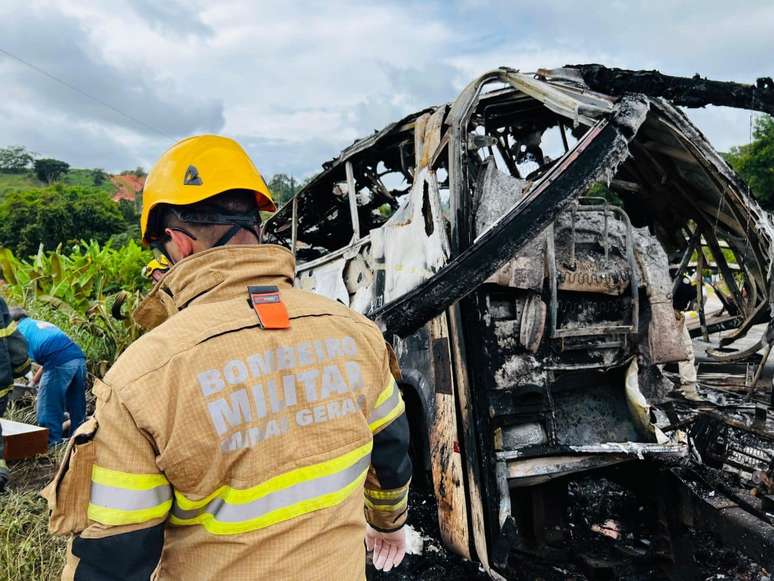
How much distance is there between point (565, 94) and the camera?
2.72 m

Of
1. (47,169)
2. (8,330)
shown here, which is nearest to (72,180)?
(47,169)

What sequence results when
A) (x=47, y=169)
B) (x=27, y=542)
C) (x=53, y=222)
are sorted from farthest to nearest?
(x=47, y=169), (x=53, y=222), (x=27, y=542)

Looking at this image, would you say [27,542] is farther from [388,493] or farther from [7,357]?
[388,493]

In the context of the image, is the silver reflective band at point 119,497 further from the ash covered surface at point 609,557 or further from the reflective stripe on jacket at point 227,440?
the ash covered surface at point 609,557

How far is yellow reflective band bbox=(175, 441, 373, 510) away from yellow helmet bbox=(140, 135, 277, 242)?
2.09 ft

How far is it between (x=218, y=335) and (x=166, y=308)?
233mm

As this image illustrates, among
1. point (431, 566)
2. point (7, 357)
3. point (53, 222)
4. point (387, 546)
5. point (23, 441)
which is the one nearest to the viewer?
point (387, 546)

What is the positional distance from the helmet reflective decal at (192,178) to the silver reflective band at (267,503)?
693mm

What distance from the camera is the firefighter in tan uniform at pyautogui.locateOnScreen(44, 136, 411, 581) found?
0.98m

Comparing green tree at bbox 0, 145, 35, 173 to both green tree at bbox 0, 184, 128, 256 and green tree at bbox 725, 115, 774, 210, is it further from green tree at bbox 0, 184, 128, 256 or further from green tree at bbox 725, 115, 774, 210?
green tree at bbox 725, 115, 774, 210

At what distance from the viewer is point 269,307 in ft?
3.82

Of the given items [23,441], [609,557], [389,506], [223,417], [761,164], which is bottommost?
[609,557]

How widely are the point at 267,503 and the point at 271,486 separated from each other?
3 cm

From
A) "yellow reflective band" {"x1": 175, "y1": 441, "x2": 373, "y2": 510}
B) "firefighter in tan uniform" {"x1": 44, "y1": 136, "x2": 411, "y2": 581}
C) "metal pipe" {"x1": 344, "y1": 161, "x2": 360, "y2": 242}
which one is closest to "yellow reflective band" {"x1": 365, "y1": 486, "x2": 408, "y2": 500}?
"firefighter in tan uniform" {"x1": 44, "y1": 136, "x2": 411, "y2": 581}
